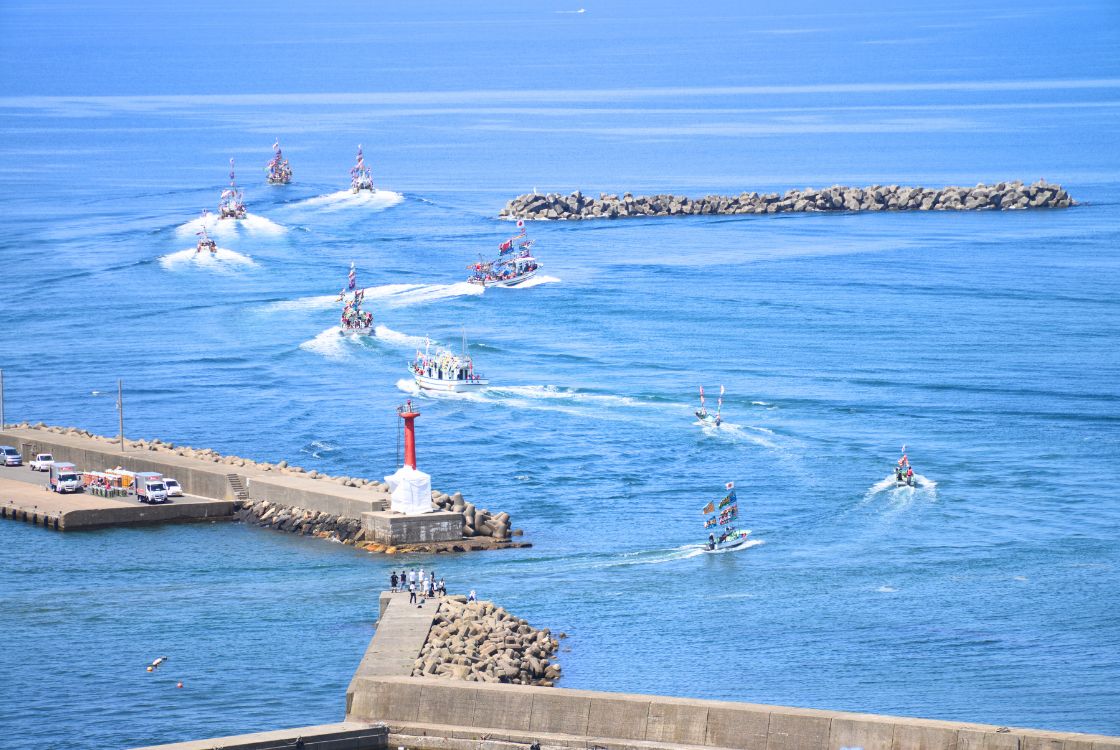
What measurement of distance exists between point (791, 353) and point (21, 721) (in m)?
53.8

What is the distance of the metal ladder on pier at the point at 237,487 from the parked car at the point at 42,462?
8.26 metres

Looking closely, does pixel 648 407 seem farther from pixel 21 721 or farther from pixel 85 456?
pixel 21 721

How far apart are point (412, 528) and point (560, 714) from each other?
20.4m

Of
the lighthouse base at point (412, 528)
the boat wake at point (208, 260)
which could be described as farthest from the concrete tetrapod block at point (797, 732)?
the boat wake at point (208, 260)

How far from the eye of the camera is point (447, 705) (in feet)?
124

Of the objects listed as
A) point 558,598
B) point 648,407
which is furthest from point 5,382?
point 558,598

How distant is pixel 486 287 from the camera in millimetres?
107438

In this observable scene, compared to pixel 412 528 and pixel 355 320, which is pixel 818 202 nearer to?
pixel 355 320

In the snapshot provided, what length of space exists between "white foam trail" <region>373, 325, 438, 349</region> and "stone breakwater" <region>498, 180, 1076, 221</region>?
145ft

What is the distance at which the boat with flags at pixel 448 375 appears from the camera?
82.4 meters

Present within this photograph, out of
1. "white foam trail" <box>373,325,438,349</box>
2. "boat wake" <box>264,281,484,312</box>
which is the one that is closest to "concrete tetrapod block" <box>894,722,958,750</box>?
"white foam trail" <box>373,325,438,349</box>

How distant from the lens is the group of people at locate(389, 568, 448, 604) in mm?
47556

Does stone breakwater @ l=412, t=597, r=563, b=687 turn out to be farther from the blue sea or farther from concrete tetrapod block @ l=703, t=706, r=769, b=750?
concrete tetrapod block @ l=703, t=706, r=769, b=750

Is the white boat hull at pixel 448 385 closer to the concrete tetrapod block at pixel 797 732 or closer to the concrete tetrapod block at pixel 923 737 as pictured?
the concrete tetrapod block at pixel 797 732
